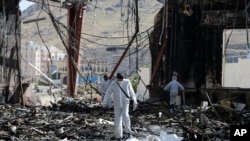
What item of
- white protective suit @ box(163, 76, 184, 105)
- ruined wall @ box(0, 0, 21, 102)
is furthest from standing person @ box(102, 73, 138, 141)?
ruined wall @ box(0, 0, 21, 102)

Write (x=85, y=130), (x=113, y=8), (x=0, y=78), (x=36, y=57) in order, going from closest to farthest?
1. (x=85, y=130)
2. (x=0, y=78)
3. (x=36, y=57)
4. (x=113, y=8)

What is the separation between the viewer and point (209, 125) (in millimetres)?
12492

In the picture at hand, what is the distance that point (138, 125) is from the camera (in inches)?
535

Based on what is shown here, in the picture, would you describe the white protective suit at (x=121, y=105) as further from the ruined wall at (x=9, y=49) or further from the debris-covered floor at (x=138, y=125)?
the ruined wall at (x=9, y=49)

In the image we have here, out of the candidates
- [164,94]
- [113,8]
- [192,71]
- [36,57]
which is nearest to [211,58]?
[192,71]

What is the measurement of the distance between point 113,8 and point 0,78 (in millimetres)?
115304

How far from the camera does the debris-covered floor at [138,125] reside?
36.9 feet

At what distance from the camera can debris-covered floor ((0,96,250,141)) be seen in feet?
36.9

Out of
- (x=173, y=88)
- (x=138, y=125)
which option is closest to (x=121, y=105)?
(x=138, y=125)

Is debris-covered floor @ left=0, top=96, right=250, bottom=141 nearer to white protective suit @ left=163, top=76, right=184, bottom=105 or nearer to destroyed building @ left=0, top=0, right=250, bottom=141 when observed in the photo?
white protective suit @ left=163, top=76, right=184, bottom=105

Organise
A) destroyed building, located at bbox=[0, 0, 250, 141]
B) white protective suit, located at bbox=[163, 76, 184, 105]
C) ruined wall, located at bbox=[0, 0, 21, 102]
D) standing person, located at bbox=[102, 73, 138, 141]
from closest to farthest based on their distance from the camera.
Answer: standing person, located at bbox=[102, 73, 138, 141], white protective suit, located at bbox=[163, 76, 184, 105], destroyed building, located at bbox=[0, 0, 250, 141], ruined wall, located at bbox=[0, 0, 21, 102]

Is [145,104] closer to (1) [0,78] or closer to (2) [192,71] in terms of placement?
(2) [192,71]

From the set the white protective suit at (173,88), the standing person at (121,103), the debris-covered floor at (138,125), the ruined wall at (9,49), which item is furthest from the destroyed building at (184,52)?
the standing person at (121,103)

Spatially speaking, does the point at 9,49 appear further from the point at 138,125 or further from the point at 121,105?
the point at 121,105
